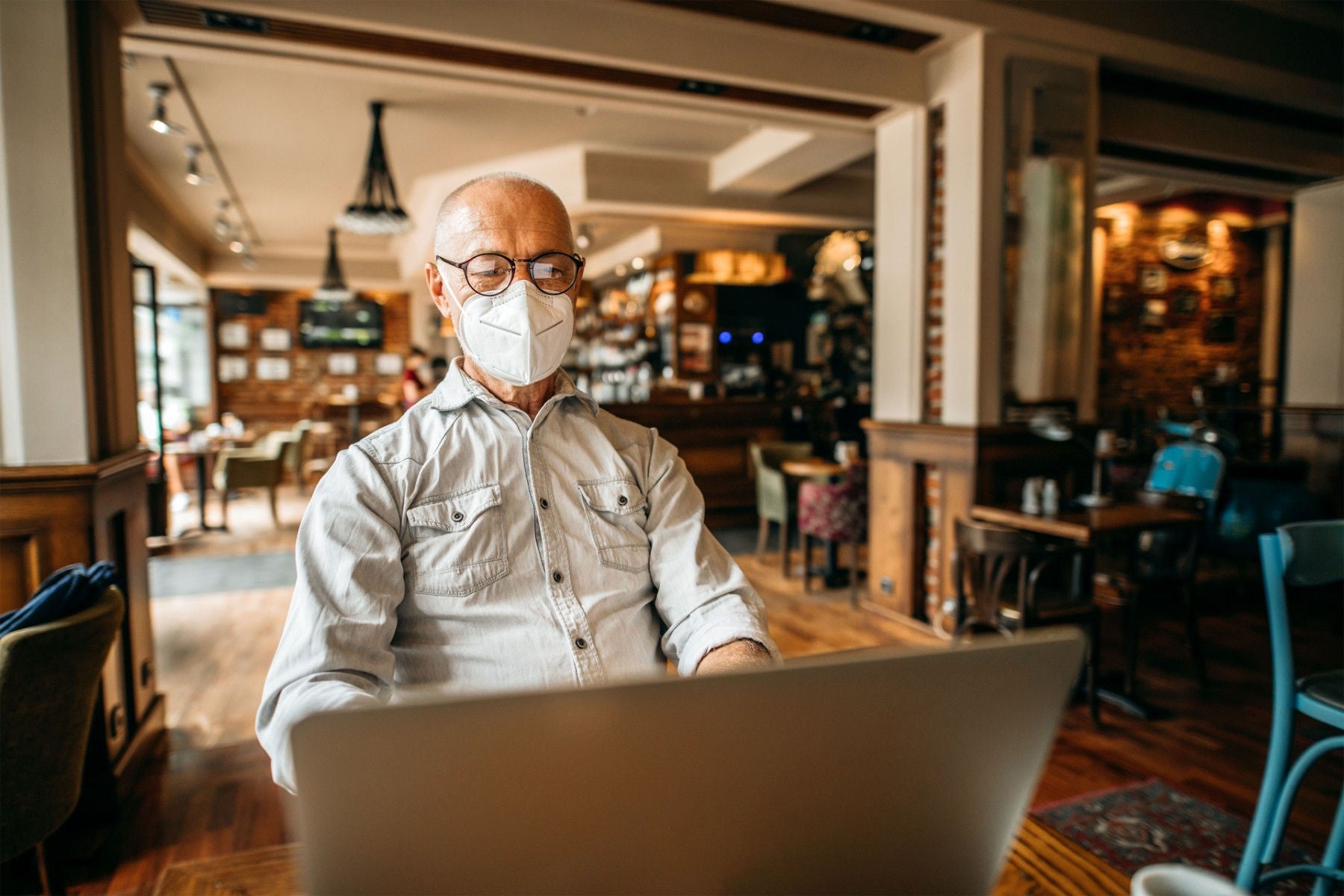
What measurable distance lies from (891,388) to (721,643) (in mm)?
3708

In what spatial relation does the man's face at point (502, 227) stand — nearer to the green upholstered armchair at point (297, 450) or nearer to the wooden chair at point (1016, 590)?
the wooden chair at point (1016, 590)

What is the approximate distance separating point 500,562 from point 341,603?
255 millimetres

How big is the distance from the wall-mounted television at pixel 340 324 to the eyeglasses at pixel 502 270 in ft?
43.1

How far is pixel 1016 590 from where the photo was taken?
11.3 feet

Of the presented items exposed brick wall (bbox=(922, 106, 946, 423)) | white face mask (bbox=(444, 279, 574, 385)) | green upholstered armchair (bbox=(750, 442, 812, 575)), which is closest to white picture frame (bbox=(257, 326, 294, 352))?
green upholstered armchair (bbox=(750, 442, 812, 575))

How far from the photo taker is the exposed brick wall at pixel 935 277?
173 inches

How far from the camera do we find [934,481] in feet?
14.6

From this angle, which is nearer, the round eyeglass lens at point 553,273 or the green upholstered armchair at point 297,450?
the round eyeglass lens at point 553,273

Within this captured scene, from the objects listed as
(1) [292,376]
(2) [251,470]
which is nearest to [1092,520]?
(2) [251,470]

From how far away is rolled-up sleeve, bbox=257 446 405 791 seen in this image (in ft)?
3.35

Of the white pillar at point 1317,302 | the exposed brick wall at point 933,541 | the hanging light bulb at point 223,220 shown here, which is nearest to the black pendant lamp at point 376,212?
the hanging light bulb at point 223,220

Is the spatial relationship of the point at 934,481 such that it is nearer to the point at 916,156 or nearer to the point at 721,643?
the point at 916,156

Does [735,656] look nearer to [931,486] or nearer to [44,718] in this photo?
[44,718]

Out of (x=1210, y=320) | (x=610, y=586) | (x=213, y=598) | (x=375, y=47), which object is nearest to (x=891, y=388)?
(x=375, y=47)
